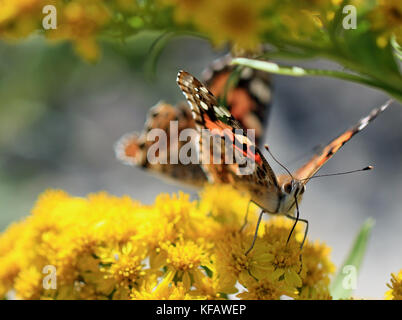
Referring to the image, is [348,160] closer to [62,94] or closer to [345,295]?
[62,94]

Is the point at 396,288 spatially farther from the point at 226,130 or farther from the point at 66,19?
the point at 66,19

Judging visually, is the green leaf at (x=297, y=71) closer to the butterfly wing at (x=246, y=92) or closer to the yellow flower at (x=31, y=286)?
the butterfly wing at (x=246, y=92)

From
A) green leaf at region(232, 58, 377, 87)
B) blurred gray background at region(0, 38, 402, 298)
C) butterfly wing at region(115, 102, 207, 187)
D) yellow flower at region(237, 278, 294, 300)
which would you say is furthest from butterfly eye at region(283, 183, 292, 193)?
blurred gray background at region(0, 38, 402, 298)

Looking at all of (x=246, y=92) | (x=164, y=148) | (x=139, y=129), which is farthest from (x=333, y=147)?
(x=139, y=129)

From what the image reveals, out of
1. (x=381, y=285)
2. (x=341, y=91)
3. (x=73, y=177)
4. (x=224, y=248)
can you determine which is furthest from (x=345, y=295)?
(x=73, y=177)

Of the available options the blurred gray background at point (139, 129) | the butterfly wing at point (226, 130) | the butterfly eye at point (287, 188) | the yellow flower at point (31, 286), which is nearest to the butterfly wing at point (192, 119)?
the butterfly wing at point (226, 130)

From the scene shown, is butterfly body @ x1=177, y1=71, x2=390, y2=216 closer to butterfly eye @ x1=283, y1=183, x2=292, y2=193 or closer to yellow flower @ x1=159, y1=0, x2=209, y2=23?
butterfly eye @ x1=283, y1=183, x2=292, y2=193
